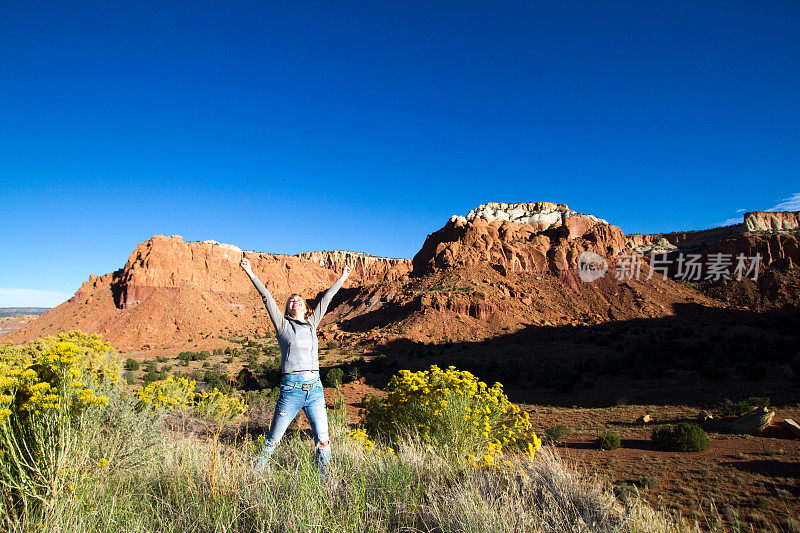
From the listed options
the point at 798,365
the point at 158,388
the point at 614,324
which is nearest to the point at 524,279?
the point at 614,324

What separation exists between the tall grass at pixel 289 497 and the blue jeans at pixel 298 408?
338mm

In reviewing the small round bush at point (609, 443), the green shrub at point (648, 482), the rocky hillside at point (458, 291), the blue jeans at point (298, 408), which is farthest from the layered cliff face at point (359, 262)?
the blue jeans at point (298, 408)

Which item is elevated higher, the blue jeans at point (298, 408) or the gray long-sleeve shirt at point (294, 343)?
the gray long-sleeve shirt at point (294, 343)

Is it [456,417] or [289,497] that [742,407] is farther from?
[289,497]

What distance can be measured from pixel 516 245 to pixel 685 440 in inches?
2038

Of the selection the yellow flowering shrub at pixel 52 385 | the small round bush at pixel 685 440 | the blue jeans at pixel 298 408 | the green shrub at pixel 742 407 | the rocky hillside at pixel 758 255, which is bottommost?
the green shrub at pixel 742 407

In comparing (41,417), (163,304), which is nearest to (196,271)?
(163,304)

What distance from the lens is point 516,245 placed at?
59.7 meters

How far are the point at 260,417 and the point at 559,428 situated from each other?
9.66m

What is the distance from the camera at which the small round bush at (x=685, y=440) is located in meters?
9.70

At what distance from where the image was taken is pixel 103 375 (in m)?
3.52

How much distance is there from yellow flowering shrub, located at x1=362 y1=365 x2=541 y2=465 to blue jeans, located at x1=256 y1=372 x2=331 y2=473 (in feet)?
5.26

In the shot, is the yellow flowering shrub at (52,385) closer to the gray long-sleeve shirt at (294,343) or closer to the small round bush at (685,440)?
the gray long-sleeve shirt at (294,343)

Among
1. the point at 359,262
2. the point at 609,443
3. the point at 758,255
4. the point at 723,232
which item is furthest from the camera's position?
the point at 359,262
